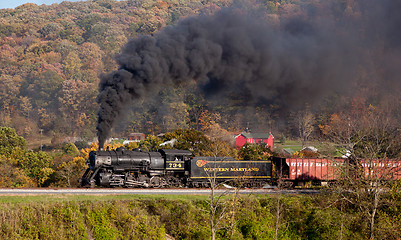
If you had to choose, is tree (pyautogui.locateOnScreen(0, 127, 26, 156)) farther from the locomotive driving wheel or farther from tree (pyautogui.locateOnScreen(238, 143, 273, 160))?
the locomotive driving wheel

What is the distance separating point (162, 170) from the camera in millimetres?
29844

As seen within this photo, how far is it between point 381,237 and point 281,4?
180 meters

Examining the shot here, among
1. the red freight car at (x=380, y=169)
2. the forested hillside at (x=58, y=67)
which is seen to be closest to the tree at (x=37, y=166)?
the red freight car at (x=380, y=169)

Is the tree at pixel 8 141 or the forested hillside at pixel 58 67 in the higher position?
the forested hillside at pixel 58 67

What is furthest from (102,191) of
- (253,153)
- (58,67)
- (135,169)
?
(58,67)

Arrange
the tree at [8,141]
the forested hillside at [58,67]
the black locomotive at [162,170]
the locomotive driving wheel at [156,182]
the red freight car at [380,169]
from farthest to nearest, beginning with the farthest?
the forested hillside at [58,67] → the tree at [8,141] → the locomotive driving wheel at [156,182] → the black locomotive at [162,170] → the red freight car at [380,169]

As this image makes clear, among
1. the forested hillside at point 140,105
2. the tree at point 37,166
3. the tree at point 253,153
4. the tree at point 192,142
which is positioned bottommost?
the tree at point 37,166

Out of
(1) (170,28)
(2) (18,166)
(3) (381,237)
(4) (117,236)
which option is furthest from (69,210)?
(2) (18,166)

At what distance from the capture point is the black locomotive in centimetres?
2750

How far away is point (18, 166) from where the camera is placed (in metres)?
45.1

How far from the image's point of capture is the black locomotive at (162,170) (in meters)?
27.5

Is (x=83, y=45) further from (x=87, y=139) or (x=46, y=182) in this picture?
(x=46, y=182)

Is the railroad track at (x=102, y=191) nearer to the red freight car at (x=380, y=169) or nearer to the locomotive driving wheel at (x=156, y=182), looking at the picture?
the locomotive driving wheel at (x=156, y=182)

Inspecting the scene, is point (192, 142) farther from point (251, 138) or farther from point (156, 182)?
point (251, 138)
